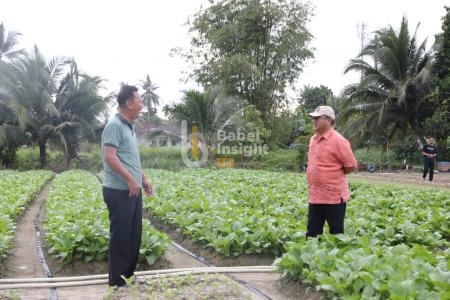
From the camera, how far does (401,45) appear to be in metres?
21.6

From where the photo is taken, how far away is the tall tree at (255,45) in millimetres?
25766

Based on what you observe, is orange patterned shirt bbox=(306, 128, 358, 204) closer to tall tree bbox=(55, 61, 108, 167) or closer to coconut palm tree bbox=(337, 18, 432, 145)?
coconut palm tree bbox=(337, 18, 432, 145)

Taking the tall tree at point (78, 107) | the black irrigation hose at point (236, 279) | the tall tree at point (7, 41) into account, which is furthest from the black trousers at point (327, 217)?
the tall tree at point (7, 41)

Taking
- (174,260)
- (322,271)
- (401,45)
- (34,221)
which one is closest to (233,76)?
(401,45)

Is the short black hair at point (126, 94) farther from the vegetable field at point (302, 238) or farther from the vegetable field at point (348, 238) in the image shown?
the vegetable field at point (348, 238)

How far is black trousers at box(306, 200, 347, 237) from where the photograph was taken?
180 inches

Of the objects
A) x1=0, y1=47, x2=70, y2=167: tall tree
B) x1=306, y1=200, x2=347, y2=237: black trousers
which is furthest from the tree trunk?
x1=306, y1=200, x2=347, y2=237: black trousers

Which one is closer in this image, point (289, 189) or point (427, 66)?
point (289, 189)

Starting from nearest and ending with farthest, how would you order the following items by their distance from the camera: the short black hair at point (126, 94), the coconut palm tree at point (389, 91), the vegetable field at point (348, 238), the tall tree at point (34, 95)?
the vegetable field at point (348, 238), the short black hair at point (126, 94), the coconut palm tree at point (389, 91), the tall tree at point (34, 95)

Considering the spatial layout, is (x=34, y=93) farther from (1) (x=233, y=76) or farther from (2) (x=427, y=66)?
(2) (x=427, y=66)

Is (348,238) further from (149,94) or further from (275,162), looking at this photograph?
(149,94)

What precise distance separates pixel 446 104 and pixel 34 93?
65.3 ft

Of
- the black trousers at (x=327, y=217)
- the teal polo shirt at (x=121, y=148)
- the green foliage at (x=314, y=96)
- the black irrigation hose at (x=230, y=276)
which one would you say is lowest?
the black irrigation hose at (x=230, y=276)

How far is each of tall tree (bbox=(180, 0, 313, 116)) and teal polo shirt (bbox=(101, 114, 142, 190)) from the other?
21.1m
